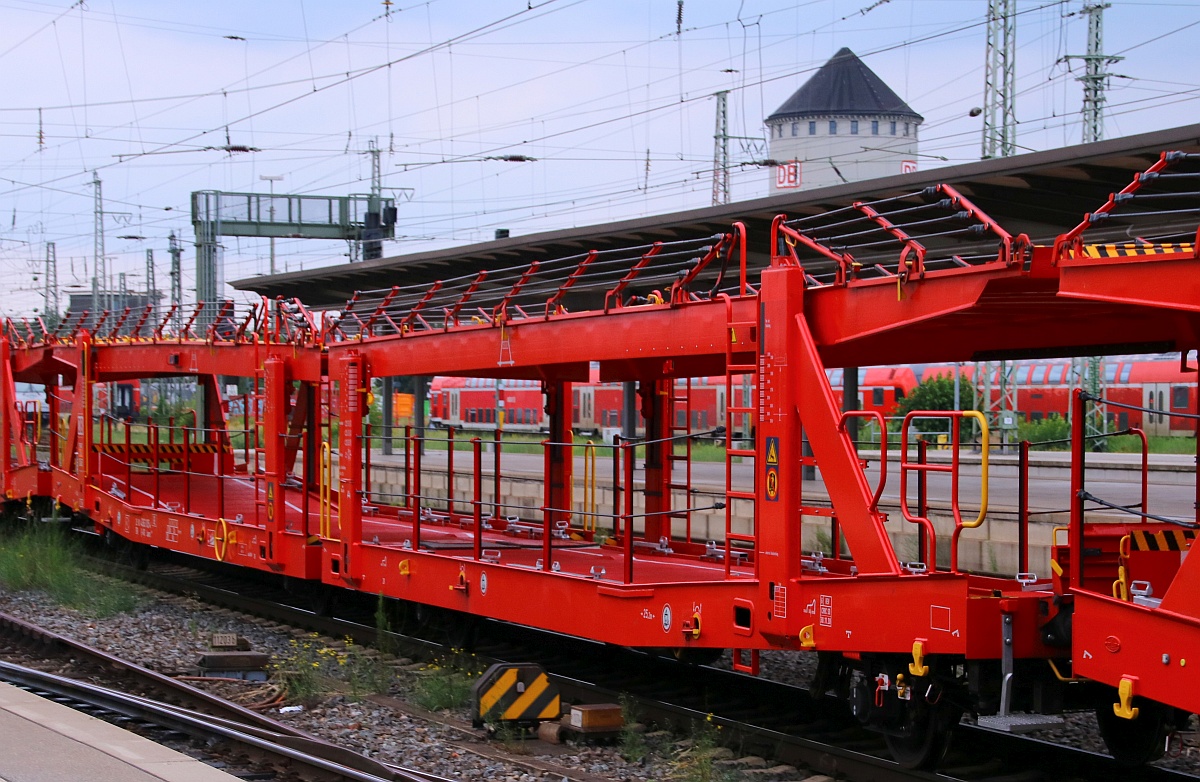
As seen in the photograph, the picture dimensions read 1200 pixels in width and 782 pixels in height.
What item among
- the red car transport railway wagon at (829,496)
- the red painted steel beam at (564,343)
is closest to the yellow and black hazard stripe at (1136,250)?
the red car transport railway wagon at (829,496)

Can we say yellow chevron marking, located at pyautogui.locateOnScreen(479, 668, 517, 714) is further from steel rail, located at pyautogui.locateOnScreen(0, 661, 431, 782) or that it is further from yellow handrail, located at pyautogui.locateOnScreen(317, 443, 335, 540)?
yellow handrail, located at pyautogui.locateOnScreen(317, 443, 335, 540)

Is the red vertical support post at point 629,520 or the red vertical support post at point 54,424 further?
the red vertical support post at point 54,424

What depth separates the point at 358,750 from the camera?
9016mm

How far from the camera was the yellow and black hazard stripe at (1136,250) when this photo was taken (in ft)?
20.8

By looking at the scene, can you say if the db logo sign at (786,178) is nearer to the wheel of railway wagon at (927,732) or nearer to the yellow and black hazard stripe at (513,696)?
the yellow and black hazard stripe at (513,696)

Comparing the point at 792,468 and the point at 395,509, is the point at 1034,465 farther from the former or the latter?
the point at 792,468

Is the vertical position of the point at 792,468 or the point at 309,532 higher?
the point at 792,468

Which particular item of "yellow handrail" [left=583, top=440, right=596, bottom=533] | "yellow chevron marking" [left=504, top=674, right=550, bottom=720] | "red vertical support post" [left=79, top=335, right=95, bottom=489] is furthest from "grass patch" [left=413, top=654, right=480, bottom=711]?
"red vertical support post" [left=79, top=335, right=95, bottom=489]

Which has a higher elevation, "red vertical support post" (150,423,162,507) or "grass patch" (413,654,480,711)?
"red vertical support post" (150,423,162,507)

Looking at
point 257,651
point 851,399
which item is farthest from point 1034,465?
point 257,651

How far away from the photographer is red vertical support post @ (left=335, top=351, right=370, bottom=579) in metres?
12.7

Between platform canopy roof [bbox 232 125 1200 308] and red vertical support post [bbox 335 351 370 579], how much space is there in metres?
6.35

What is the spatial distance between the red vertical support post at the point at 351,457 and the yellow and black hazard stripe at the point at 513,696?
3.54 metres

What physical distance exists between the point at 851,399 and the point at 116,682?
13.9m
